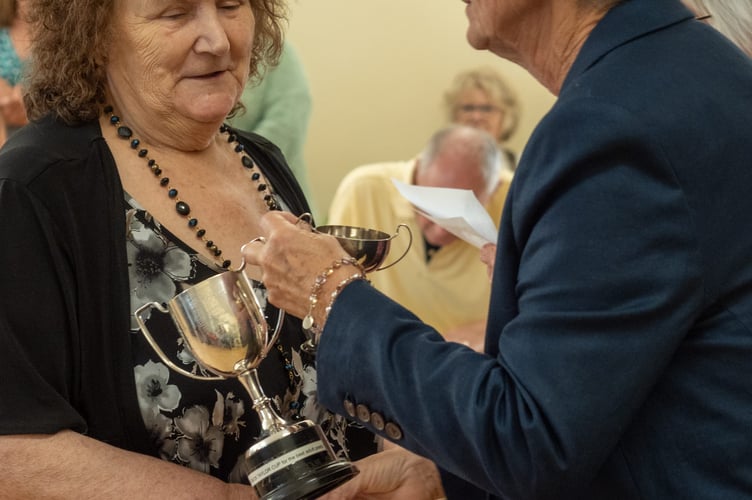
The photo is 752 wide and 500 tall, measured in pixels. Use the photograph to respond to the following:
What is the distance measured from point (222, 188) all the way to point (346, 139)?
14.8 ft

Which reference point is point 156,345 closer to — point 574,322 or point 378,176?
point 574,322

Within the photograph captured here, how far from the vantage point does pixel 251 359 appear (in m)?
1.48

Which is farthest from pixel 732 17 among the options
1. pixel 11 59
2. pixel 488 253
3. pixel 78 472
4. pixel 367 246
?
pixel 11 59

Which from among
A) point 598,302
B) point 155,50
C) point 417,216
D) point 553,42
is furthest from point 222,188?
point 417,216

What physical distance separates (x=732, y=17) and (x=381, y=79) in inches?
176

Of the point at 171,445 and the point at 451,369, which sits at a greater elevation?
the point at 451,369

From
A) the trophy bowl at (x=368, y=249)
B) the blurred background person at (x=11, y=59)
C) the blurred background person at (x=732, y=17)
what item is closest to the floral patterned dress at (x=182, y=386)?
the trophy bowl at (x=368, y=249)

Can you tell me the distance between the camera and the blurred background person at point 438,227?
3791 millimetres

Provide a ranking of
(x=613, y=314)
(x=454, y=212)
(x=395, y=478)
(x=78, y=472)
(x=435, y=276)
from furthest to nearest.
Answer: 1. (x=435, y=276)
2. (x=454, y=212)
3. (x=395, y=478)
4. (x=78, y=472)
5. (x=613, y=314)

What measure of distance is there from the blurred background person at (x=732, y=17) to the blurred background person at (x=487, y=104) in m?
3.61

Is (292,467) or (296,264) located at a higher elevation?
(296,264)

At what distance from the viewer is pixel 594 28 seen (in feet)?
4.21

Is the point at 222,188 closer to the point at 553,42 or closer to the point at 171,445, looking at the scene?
the point at 171,445

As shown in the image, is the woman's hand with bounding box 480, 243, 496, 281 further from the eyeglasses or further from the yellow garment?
the eyeglasses
